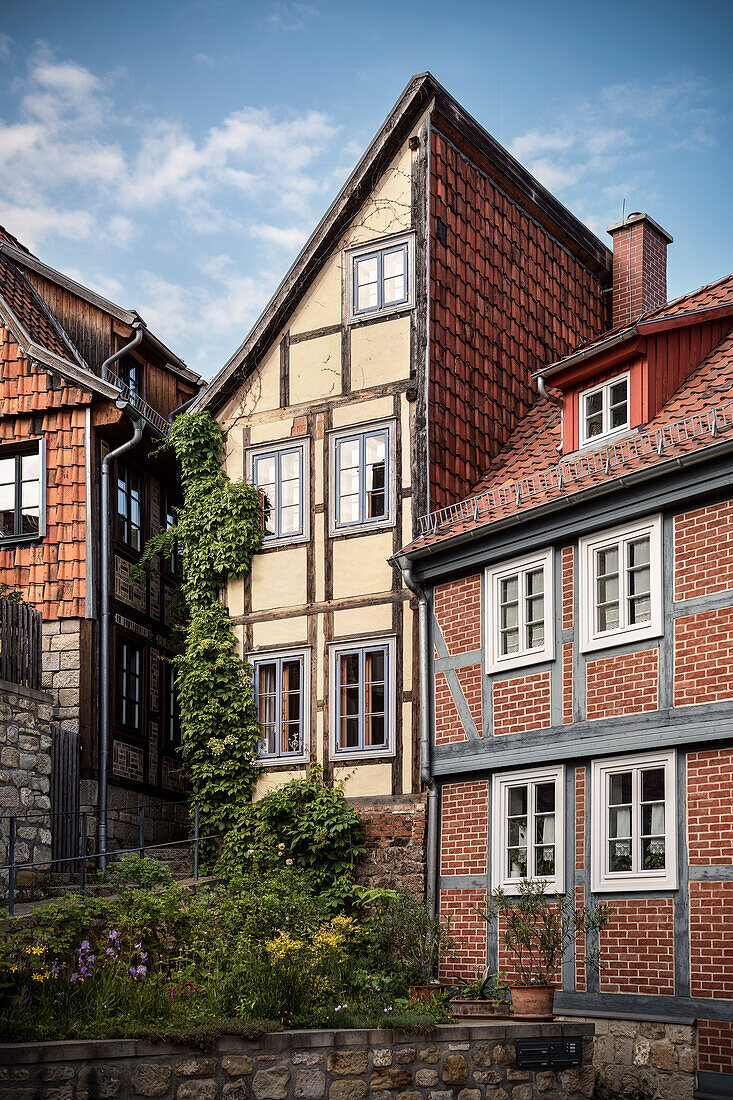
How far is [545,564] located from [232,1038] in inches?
285

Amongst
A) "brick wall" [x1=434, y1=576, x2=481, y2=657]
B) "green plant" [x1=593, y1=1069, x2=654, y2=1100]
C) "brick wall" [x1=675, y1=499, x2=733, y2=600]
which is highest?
"brick wall" [x1=675, y1=499, x2=733, y2=600]

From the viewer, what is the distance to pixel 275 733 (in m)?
18.6

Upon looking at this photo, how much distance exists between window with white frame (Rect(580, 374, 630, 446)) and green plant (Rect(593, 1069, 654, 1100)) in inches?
290

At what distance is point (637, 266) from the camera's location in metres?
22.8

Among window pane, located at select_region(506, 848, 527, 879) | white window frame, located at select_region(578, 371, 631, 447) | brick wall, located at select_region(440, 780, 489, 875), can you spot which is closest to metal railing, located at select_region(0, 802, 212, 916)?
brick wall, located at select_region(440, 780, 489, 875)

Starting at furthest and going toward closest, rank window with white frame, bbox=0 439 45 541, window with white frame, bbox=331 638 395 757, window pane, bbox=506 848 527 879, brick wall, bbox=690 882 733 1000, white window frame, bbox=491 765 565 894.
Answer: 1. window with white frame, bbox=0 439 45 541
2. window with white frame, bbox=331 638 395 757
3. window pane, bbox=506 848 527 879
4. white window frame, bbox=491 765 565 894
5. brick wall, bbox=690 882 733 1000

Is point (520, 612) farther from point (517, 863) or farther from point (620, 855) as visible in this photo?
point (620, 855)

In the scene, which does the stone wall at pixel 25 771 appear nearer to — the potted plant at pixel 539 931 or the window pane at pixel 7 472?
the window pane at pixel 7 472

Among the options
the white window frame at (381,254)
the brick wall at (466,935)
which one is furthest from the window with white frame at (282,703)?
the white window frame at (381,254)

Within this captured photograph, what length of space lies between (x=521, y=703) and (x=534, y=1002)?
4.13 m

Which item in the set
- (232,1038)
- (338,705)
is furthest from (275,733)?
(232,1038)

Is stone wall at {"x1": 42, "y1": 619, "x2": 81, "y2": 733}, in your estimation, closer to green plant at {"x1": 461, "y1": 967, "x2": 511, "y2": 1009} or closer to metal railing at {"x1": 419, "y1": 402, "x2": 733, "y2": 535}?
metal railing at {"x1": 419, "y1": 402, "x2": 733, "y2": 535}

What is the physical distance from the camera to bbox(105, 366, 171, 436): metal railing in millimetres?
21312

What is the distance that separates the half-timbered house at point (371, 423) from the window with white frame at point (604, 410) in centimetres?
234
